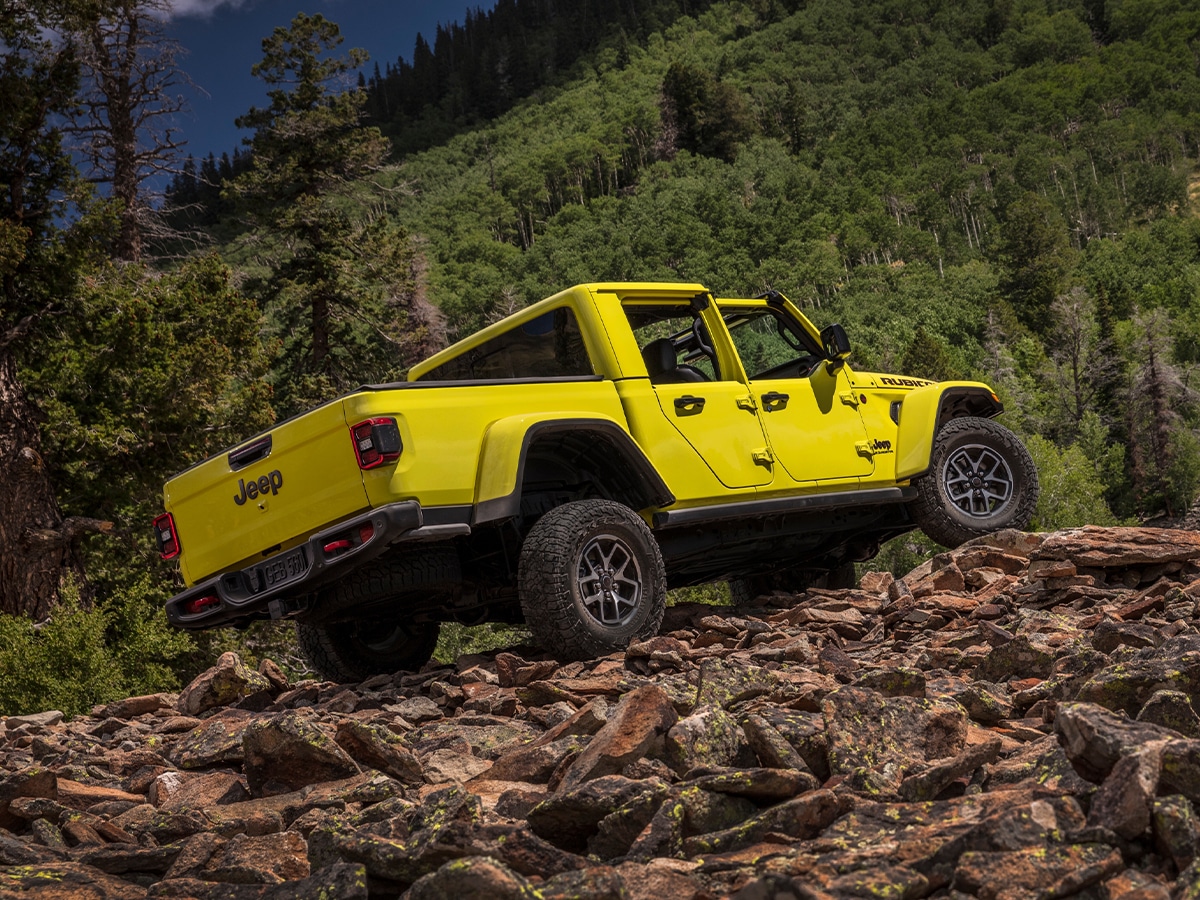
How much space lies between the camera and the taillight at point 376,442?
17.7 feet

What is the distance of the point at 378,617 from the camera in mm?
6812

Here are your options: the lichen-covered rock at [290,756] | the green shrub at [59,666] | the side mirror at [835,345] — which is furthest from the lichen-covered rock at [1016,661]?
the green shrub at [59,666]

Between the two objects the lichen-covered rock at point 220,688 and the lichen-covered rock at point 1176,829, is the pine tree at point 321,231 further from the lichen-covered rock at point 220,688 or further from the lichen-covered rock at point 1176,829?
the lichen-covered rock at point 1176,829

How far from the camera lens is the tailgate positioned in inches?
220

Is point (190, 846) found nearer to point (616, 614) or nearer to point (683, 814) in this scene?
point (683, 814)

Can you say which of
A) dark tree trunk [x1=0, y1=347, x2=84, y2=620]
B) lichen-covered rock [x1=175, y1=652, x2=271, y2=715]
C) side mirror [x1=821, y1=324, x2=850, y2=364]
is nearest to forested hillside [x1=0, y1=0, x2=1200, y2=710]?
dark tree trunk [x1=0, y1=347, x2=84, y2=620]

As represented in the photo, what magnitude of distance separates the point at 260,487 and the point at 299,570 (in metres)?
0.64

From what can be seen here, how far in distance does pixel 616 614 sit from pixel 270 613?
186 centimetres

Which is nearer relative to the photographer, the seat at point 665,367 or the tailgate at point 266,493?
the tailgate at point 266,493

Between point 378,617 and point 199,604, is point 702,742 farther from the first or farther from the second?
point 199,604

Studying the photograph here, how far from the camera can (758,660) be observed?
565 cm

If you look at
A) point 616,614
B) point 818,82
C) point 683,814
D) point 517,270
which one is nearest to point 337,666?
point 616,614

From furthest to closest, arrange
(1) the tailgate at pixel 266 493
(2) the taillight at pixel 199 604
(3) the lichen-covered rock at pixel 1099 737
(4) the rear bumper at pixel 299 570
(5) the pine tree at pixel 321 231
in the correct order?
(5) the pine tree at pixel 321 231
(2) the taillight at pixel 199 604
(1) the tailgate at pixel 266 493
(4) the rear bumper at pixel 299 570
(3) the lichen-covered rock at pixel 1099 737

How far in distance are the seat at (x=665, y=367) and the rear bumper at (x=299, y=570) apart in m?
1.94
